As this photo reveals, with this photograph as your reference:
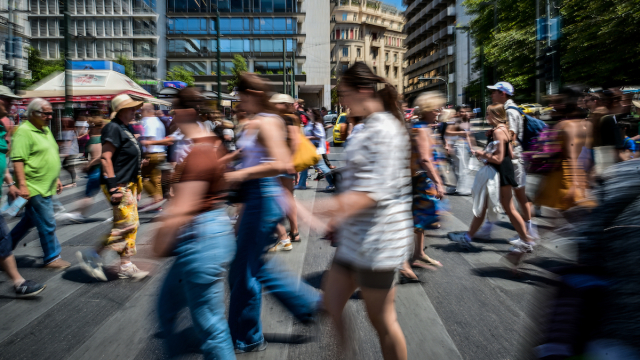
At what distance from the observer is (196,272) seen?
7.94 feet

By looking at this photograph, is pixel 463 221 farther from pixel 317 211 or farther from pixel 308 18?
pixel 308 18

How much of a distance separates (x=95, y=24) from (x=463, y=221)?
81.3 m

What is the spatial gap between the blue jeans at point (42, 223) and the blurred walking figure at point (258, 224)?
114 inches

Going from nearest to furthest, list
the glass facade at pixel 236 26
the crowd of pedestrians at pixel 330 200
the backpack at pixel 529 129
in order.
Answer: the crowd of pedestrians at pixel 330 200 < the backpack at pixel 529 129 < the glass facade at pixel 236 26

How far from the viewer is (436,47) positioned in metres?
79.6

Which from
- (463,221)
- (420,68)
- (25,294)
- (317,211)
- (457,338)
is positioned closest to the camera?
(317,211)

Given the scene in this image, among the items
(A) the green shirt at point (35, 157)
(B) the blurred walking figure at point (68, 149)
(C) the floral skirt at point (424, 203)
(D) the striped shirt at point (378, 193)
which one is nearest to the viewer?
(D) the striped shirt at point (378, 193)

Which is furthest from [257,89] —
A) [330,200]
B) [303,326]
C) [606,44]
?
[606,44]

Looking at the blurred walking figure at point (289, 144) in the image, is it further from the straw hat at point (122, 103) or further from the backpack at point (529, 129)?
the backpack at point (529, 129)

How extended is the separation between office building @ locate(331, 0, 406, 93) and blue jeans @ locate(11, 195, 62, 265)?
79.9 metres

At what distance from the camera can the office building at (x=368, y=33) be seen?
9019 centimetres

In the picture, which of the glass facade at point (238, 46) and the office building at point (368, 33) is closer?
the glass facade at point (238, 46)

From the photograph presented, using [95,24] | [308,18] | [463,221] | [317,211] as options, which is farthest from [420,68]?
[317,211]

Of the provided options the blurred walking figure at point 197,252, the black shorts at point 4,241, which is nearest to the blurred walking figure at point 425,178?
the blurred walking figure at point 197,252
